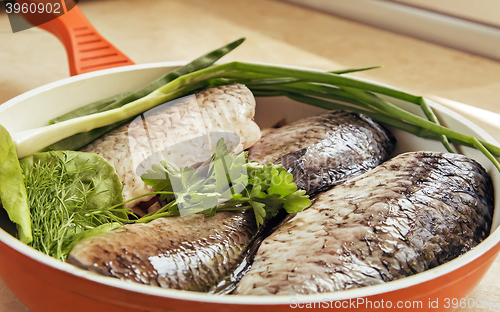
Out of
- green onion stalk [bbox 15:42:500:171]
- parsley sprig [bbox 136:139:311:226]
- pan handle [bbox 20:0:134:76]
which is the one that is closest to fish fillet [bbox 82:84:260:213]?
green onion stalk [bbox 15:42:500:171]

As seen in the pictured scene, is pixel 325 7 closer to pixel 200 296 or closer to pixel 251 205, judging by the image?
pixel 251 205

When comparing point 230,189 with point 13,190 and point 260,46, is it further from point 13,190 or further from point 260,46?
point 260,46

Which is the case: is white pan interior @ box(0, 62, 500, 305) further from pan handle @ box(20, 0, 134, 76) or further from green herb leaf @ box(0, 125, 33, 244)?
pan handle @ box(20, 0, 134, 76)

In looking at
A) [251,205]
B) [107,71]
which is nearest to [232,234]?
[251,205]

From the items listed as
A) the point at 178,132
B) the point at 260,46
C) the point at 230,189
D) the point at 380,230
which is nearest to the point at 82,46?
the point at 178,132

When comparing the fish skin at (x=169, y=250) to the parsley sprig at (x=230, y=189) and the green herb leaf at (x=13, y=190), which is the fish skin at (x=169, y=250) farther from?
the green herb leaf at (x=13, y=190)

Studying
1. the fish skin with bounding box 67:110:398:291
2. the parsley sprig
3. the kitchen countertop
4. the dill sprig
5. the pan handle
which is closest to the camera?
the fish skin with bounding box 67:110:398:291
